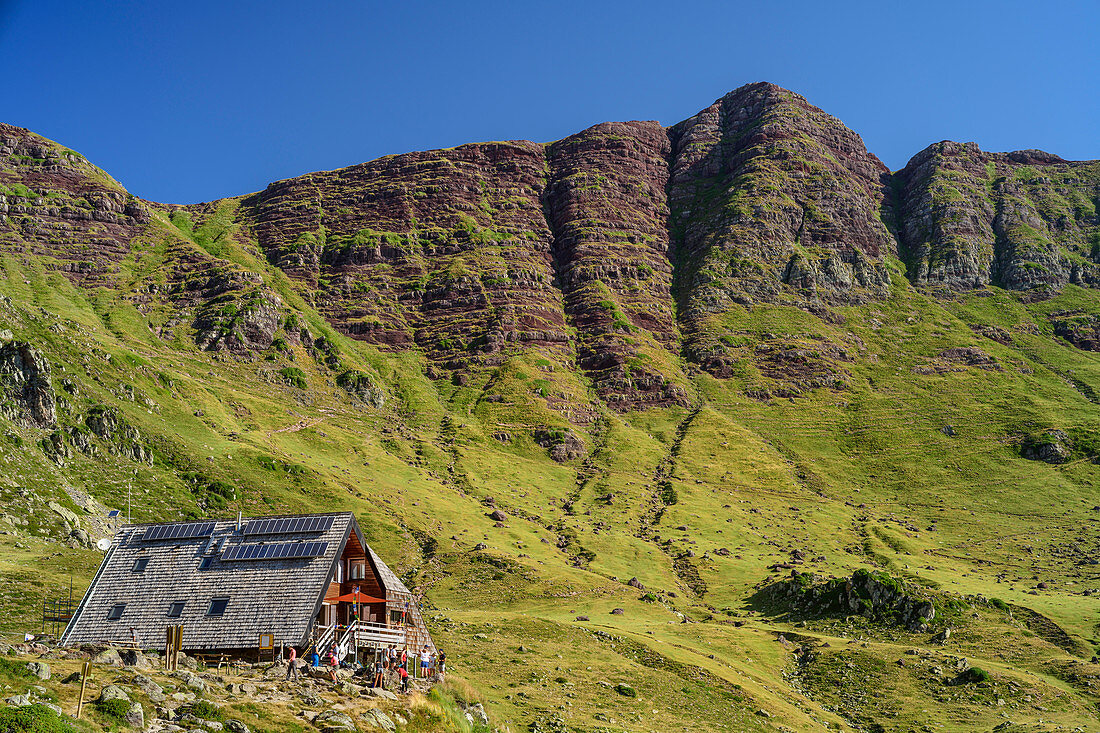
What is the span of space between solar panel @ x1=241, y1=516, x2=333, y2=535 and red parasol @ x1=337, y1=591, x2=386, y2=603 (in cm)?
427

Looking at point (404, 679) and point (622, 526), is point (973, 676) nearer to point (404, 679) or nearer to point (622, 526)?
point (404, 679)

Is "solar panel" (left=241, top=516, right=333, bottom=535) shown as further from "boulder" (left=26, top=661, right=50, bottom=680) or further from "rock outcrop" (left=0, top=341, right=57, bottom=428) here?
"rock outcrop" (left=0, top=341, right=57, bottom=428)

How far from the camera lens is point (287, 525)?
4353 centimetres

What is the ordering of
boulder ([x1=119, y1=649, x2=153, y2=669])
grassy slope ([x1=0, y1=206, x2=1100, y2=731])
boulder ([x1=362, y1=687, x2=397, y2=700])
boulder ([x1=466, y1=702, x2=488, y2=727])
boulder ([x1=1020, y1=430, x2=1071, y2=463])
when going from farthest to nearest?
boulder ([x1=1020, y1=430, x2=1071, y2=463]) < grassy slope ([x1=0, y1=206, x2=1100, y2=731]) < boulder ([x1=466, y1=702, x2=488, y2=727]) < boulder ([x1=362, y1=687, x2=397, y2=700]) < boulder ([x1=119, y1=649, x2=153, y2=669])

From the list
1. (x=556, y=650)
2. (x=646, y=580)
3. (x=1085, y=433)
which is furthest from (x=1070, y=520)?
(x=556, y=650)

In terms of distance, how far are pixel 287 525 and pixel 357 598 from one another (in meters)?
6.06

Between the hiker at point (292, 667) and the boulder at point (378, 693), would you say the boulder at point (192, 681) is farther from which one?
the boulder at point (378, 693)

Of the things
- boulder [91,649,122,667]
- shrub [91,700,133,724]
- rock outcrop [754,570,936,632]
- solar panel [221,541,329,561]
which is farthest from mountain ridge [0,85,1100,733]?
solar panel [221,541,329,561]

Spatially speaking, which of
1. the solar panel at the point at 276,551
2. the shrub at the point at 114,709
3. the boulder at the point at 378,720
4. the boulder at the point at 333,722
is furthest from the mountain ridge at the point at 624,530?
the solar panel at the point at 276,551

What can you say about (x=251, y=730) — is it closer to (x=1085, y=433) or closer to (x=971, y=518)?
(x=971, y=518)

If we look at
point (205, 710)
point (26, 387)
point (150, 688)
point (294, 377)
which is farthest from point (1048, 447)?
point (26, 387)

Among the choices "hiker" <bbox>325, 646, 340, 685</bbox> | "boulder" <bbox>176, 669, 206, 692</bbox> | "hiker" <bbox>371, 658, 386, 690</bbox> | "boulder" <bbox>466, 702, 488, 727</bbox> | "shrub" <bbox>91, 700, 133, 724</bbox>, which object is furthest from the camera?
"boulder" <bbox>466, 702, 488, 727</bbox>

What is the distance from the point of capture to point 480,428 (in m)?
197

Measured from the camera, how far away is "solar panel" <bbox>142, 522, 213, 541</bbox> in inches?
1731
